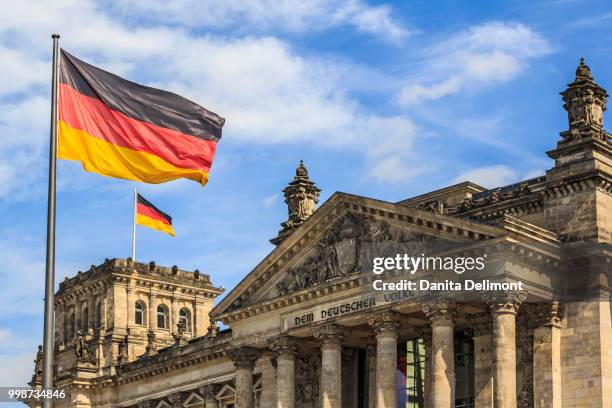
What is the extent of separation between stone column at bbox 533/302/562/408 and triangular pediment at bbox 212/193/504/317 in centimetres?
420

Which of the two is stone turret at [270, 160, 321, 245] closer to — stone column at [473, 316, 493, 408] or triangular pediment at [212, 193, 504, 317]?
triangular pediment at [212, 193, 504, 317]

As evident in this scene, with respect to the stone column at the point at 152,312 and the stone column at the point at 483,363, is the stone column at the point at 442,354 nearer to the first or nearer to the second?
the stone column at the point at 483,363

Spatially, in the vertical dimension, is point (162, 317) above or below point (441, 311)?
above

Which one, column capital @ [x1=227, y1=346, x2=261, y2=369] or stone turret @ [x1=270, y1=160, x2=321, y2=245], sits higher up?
stone turret @ [x1=270, y1=160, x2=321, y2=245]

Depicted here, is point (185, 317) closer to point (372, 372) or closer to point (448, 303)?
point (372, 372)

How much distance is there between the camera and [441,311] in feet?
163

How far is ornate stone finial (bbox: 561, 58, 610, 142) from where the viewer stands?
169 ft

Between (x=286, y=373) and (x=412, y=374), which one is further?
(x=286, y=373)

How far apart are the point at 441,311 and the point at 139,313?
4703 centimetres

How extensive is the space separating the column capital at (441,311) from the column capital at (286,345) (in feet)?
30.3

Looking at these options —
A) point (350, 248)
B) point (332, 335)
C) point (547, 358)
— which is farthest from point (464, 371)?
point (350, 248)

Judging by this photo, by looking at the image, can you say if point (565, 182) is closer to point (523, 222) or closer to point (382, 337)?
point (523, 222)

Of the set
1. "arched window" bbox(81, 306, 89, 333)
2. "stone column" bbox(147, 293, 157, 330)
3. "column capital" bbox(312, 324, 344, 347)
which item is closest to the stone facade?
"column capital" bbox(312, 324, 344, 347)

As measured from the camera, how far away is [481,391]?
51656mm
